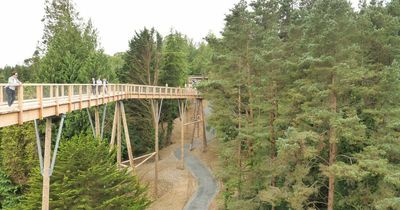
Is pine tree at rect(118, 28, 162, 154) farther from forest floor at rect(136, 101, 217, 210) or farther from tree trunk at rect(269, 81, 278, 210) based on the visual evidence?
tree trunk at rect(269, 81, 278, 210)

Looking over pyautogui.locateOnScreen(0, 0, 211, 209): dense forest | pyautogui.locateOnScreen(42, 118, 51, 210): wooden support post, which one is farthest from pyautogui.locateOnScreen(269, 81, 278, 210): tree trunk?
pyautogui.locateOnScreen(42, 118, 51, 210): wooden support post

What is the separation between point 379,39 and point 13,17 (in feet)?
96.3

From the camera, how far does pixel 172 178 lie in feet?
95.3

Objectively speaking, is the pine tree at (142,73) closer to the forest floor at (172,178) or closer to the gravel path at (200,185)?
the forest floor at (172,178)

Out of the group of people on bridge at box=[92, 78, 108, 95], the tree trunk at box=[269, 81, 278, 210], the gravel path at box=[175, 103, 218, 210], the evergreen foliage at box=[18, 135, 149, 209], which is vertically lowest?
the gravel path at box=[175, 103, 218, 210]

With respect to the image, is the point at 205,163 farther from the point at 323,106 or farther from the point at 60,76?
the point at 323,106

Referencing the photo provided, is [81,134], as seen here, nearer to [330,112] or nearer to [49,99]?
[49,99]

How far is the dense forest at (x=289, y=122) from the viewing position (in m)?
12.9

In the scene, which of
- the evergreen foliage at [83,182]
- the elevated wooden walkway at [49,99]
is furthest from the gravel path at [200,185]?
the elevated wooden walkway at [49,99]

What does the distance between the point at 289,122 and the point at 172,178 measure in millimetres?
15528

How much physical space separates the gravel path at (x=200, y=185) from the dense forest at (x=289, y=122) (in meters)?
1.39

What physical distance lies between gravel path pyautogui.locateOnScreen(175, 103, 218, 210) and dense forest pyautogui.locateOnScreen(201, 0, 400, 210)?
5421 millimetres

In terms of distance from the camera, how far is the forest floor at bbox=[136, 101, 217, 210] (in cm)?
2462

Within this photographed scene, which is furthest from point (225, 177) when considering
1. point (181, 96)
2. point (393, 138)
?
point (181, 96)
